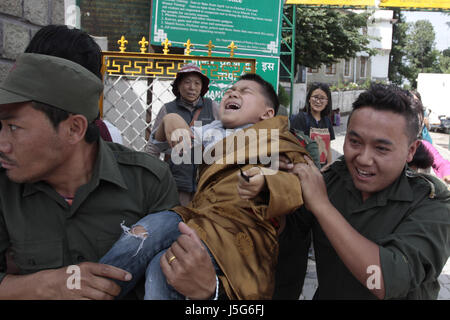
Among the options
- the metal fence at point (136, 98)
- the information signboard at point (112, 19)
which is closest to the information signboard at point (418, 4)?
the metal fence at point (136, 98)

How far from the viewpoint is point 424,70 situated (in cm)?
5050

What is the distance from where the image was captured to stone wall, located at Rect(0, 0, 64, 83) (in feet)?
8.03

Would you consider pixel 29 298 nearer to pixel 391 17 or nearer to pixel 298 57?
pixel 298 57

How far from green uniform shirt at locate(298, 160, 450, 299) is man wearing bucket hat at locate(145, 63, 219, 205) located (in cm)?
208

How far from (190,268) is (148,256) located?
23 centimetres

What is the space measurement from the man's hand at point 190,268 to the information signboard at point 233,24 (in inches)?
311

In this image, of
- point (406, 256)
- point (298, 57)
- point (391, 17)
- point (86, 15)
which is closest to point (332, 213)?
point (406, 256)

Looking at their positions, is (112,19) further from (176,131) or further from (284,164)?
(284,164)

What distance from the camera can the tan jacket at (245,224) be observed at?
4.71 feet

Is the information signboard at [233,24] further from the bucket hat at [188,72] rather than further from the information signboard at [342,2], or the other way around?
the bucket hat at [188,72]

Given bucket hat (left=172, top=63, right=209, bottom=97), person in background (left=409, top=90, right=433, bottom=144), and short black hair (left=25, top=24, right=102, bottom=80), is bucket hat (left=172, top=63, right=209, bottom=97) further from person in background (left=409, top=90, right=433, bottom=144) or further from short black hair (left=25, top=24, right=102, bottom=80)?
short black hair (left=25, top=24, right=102, bottom=80)

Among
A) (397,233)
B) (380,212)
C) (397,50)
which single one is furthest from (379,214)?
(397,50)

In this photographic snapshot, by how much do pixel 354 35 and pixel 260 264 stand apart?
17.8m

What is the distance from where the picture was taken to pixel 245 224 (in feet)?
5.11
